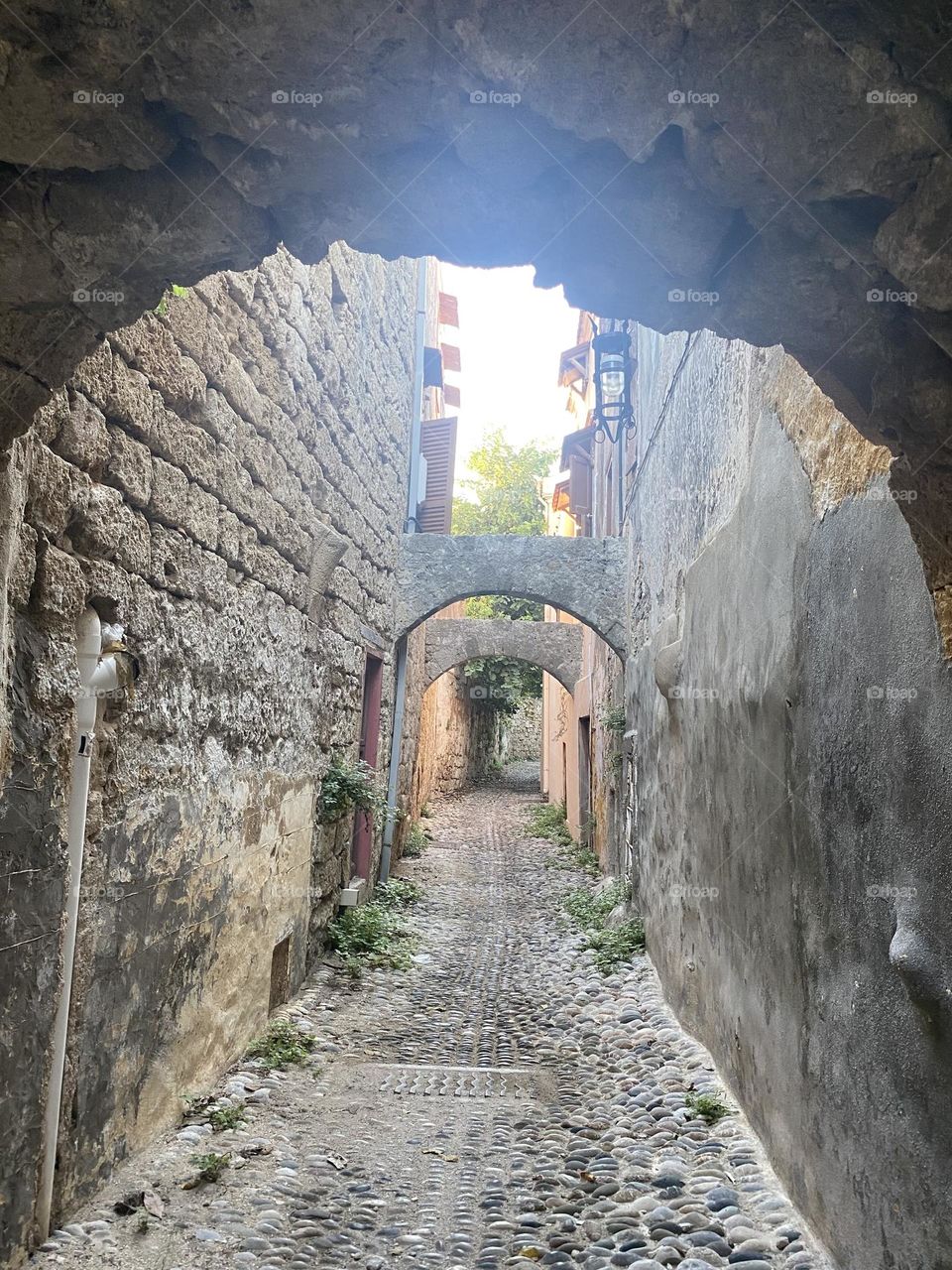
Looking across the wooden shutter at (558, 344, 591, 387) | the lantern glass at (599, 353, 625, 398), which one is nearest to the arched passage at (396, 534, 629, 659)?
the lantern glass at (599, 353, 625, 398)

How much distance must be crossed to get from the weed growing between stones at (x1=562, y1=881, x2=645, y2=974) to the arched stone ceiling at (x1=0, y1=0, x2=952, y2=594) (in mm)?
4989

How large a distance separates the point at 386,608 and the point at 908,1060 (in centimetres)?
620

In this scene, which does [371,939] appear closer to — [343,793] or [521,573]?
[343,793]

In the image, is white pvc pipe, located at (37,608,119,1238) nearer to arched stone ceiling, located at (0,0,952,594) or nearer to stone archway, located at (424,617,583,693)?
arched stone ceiling, located at (0,0,952,594)

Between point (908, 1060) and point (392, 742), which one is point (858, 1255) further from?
point (392, 742)

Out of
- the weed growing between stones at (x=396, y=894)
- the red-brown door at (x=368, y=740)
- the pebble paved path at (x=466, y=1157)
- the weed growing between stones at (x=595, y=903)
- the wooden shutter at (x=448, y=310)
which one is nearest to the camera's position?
the pebble paved path at (x=466, y=1157)

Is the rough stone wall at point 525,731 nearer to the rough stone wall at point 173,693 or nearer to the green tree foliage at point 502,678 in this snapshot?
the green tree foliage at point 502,678

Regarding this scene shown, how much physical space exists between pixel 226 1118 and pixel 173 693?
1.48m

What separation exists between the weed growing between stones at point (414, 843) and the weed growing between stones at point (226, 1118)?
655cm

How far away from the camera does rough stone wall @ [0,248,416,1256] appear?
7.18 feet

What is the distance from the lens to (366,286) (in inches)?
252

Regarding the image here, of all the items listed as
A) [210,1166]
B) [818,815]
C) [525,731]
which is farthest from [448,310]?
[210,1166]

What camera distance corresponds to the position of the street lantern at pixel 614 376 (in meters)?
8.45

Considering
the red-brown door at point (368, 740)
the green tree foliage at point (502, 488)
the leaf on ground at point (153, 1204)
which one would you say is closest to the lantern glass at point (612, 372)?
the red-brown door at point (368, 740)
